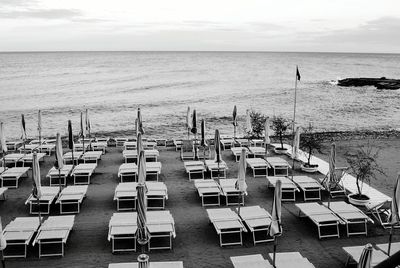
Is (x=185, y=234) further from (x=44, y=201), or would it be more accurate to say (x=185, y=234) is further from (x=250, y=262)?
(x=44, y=201)

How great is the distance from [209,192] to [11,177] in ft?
22.2

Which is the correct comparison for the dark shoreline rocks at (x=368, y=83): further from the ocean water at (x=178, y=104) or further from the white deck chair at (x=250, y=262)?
the white deck chair at (x=250, y=262)

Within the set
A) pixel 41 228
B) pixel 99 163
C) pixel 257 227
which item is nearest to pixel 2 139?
pixel 99 163

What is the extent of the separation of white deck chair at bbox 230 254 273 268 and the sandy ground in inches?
22.2

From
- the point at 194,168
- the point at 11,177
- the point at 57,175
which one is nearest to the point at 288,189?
the point at 194,168

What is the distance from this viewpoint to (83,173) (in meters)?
14.0

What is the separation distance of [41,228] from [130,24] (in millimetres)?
99433

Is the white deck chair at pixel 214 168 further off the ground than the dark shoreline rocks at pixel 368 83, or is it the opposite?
the white deck chair at pixel 214 168

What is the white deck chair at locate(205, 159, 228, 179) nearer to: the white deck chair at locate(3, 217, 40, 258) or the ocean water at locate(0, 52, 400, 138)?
the white deck chair at locate(3, 217, 40, 258)

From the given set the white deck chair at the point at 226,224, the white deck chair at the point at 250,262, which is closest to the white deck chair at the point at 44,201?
the white deck chair at the point at 226,224

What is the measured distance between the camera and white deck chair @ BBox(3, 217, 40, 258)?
9.09m

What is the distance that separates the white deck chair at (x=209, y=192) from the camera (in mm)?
12078

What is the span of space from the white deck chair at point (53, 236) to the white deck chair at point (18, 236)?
0.19 meters

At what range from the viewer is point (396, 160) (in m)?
18.1
